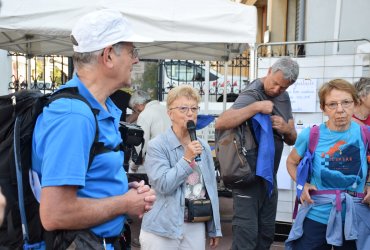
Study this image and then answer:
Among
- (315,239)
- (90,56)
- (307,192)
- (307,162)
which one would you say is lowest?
(315,239)

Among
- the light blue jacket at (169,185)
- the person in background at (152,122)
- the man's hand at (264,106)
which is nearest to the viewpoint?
the light blue jacket at (169,185)

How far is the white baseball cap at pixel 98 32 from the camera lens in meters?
1.74

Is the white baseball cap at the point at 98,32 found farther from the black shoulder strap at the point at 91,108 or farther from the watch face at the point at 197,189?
the watch face at the point at 197,189

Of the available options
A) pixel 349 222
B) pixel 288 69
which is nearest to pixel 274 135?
pixel 288 69

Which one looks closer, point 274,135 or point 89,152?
point 89,152

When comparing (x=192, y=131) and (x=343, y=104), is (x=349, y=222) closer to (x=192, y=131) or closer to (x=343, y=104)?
(x=343, y=104)

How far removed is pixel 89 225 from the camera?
1688mm

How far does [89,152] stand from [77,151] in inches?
2.8

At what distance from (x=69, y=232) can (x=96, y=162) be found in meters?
0.29

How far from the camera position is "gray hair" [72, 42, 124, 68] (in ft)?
5.80

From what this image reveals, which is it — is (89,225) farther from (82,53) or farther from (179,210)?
(179,210)

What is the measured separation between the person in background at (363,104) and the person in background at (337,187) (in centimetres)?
72

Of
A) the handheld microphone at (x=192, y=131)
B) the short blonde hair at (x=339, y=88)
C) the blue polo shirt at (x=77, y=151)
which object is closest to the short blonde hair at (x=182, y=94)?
the handheld microphone at (x=192, y=131)

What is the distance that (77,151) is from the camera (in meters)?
1.57
